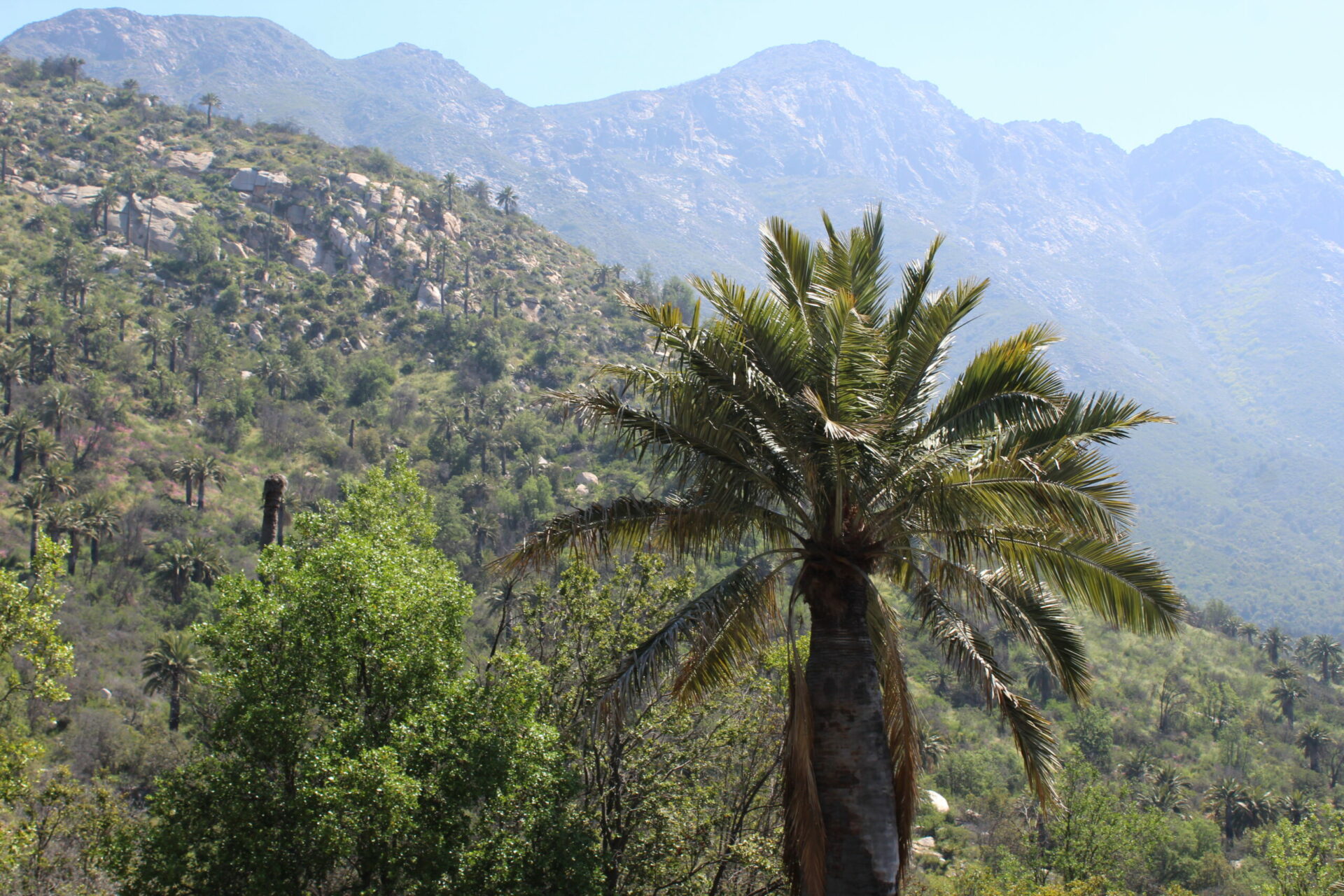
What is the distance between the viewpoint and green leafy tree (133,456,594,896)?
10.0m

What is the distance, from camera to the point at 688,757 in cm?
1245

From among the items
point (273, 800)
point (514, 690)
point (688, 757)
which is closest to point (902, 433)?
point (514, 690)

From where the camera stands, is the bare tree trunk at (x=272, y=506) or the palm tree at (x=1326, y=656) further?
the palm tree at (x=1326, y=656)

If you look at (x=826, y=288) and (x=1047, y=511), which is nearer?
(x=1047, y=511)

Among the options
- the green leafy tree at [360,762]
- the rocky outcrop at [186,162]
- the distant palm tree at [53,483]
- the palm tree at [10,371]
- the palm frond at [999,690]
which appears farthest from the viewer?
the rocky outcrop at [186,162]

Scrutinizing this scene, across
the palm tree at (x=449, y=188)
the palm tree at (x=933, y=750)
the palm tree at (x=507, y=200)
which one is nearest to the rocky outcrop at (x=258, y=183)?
the palm tree at (x=449, y=188)

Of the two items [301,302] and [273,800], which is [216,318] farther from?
[273,800]

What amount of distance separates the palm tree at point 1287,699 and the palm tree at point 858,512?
284 ft

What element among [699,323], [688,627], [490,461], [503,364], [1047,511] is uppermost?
[699,323]

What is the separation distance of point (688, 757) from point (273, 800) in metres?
4.81

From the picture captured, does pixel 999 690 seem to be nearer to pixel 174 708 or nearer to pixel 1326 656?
pixel 174 708

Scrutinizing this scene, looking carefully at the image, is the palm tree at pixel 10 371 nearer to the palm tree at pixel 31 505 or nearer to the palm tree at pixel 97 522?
the palm tree at pixel 97 522

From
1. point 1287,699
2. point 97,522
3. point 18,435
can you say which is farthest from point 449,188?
point 1287,699

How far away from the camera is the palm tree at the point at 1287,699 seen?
7981cm
